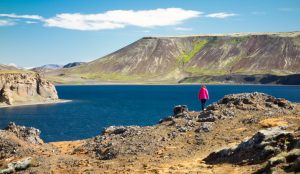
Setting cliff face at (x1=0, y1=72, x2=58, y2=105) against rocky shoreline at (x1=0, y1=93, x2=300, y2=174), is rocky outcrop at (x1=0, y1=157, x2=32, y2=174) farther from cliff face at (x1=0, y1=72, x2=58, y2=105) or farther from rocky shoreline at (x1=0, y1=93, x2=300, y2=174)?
cliff face at (x1=0, y1=72, x2=58, y2=105)

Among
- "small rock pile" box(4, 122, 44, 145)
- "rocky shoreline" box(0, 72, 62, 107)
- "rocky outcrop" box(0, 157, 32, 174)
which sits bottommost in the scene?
"rocky shoreline" box(0, 72, 62, 107)

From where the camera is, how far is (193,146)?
100 feet

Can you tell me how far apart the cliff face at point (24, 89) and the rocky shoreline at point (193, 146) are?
5463 inches

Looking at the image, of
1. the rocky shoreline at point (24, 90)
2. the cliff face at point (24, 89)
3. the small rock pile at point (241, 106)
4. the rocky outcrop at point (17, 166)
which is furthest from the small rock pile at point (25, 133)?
the cliff face at point (24, 89)

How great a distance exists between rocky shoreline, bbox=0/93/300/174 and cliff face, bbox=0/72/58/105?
139m

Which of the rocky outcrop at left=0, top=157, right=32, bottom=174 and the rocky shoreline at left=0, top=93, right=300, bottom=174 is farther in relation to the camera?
the rocky outcrop at left=0, top=157, right=32, bottom=174

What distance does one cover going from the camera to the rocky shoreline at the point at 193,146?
24203mm

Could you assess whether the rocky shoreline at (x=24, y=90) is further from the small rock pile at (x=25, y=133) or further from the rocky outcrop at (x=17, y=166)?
the rocky outcrop at (x=17, y=166)

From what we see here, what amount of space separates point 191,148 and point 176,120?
7748 millimetres

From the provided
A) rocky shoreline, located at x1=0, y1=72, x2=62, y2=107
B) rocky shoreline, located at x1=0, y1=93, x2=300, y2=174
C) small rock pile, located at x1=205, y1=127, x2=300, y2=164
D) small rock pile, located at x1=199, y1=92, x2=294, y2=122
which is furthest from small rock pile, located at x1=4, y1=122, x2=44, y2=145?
rocky shoreline, located at x1=0, y1=72, x2=62, y2=107

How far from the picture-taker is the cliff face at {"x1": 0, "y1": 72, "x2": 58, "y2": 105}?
172 meters

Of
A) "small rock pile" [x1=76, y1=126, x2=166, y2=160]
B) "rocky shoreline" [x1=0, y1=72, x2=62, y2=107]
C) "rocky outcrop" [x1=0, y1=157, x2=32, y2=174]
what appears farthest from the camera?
"rocky shoreline" [x1=0, y1=72, x2=62, y2=107]

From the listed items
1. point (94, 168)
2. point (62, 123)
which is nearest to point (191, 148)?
point (94, 168)

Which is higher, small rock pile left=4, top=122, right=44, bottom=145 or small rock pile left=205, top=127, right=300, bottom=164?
small rock pile left=205, top=127, right=300, bottom=164
